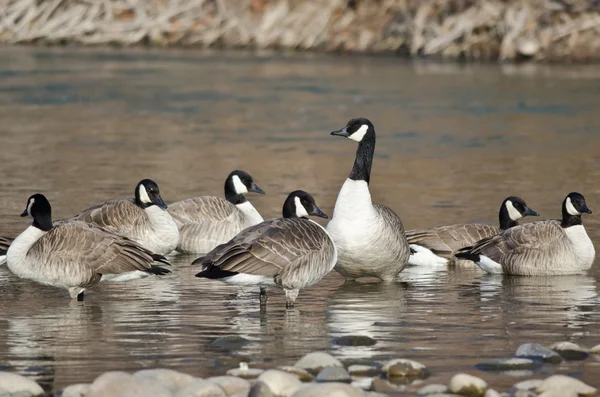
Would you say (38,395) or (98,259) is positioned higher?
(98,259)

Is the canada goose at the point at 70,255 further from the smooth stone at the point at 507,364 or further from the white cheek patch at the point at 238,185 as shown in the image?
the smooth stone at the point at 507,364

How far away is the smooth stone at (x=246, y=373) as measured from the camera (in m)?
8.43

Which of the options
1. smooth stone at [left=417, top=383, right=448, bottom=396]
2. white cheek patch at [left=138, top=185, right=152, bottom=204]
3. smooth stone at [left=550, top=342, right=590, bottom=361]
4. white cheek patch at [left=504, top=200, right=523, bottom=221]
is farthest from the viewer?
white cheek patch at [left=138, top=185, right=152, bottom=204]

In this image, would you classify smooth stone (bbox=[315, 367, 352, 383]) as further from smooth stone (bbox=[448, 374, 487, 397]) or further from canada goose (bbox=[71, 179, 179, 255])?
canada goose (bbox=[71, 179, 179, 255])

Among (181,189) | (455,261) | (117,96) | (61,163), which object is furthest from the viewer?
(117,96)

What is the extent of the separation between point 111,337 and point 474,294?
379 cm

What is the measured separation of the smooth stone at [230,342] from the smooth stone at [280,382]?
1479mm

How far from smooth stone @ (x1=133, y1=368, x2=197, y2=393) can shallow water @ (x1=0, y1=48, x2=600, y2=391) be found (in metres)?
0.48

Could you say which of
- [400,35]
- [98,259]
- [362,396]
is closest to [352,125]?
[98,259]

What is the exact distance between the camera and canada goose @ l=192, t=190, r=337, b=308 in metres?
10.6

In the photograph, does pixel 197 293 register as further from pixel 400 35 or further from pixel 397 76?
pixel 400 35

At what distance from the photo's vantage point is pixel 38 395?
793 centimetres

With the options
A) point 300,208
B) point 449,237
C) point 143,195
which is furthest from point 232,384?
point 143,195

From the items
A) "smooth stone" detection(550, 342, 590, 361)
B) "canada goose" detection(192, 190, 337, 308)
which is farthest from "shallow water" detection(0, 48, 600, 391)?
"canada goose" detection(192, 190, 337, 308)
